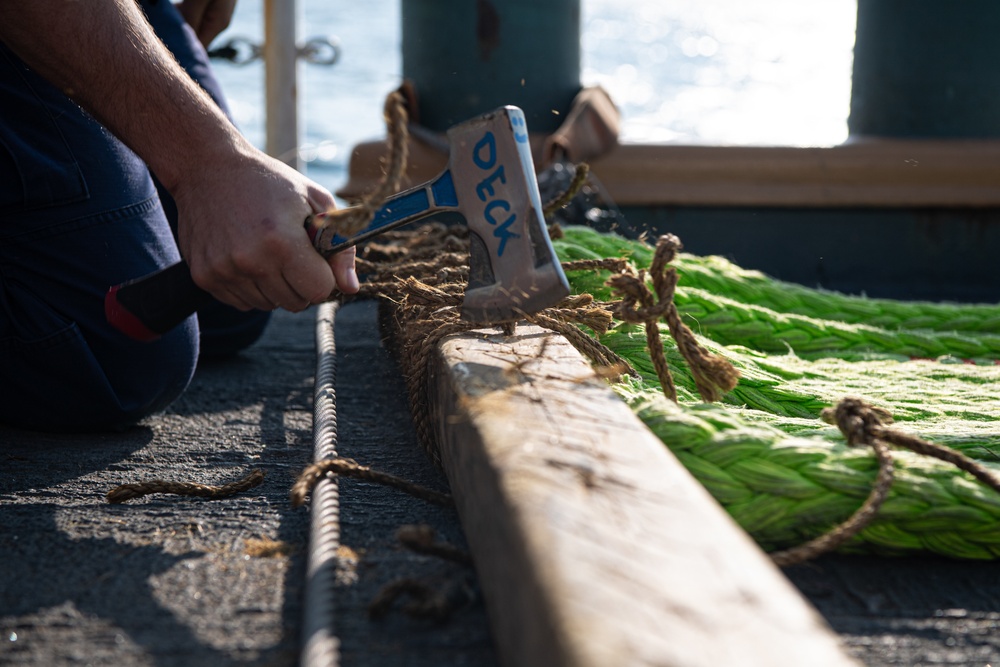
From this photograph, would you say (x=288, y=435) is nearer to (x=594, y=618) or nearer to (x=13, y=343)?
(x=13, y=343)

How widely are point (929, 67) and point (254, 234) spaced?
9.28 feet

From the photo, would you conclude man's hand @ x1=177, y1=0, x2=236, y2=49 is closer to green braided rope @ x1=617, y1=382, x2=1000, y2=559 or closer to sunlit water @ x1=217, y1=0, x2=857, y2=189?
Answer: sunlit water @ x1=217, y1=0, x2=857, y2=189

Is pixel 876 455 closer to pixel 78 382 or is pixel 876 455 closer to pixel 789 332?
pixel 789 332

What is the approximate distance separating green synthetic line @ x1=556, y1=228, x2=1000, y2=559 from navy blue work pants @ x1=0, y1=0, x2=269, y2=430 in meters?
0.75

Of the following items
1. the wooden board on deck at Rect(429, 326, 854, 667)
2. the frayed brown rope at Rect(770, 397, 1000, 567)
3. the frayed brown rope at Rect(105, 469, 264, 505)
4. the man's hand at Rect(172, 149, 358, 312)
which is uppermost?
the man's hand at Rect(172, 149, 358, 312)

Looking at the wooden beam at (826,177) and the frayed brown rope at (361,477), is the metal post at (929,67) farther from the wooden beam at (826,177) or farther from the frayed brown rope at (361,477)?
the frayed brown rope at (361,477)

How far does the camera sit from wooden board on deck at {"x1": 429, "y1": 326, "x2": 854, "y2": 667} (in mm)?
637

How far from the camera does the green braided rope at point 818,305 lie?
204 centimetres

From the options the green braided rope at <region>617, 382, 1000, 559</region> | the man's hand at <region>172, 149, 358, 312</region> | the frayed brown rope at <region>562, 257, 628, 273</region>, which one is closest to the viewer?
the green braided rope at <region>617, 382, 1000, 559</region>

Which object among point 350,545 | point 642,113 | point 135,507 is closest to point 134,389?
point 135,507

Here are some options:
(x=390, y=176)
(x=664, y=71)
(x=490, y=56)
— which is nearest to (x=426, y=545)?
(x=390, y=176)

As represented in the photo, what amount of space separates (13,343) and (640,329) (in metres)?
0.97

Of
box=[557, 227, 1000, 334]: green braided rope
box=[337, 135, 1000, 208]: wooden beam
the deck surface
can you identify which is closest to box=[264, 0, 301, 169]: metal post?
box=[337, 135, 1000, 208]: wooden beam

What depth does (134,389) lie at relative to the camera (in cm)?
157
